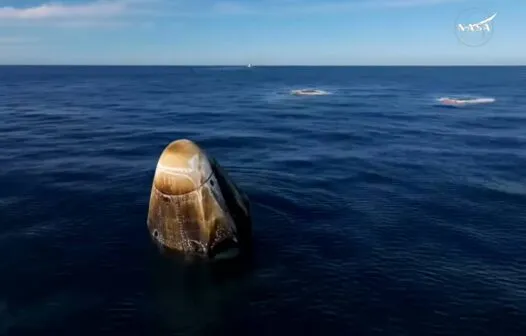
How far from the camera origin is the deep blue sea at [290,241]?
2873 cm

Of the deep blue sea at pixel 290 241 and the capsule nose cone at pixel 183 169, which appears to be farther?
the capsule nose cone at pixel 183 169

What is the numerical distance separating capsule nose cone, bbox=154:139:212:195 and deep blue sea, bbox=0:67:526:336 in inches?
240

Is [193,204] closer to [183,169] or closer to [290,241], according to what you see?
[183,169]

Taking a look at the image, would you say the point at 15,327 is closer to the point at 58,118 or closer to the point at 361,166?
the point at 361,166

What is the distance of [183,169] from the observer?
105ft

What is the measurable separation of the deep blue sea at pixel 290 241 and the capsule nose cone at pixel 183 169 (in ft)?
20.0

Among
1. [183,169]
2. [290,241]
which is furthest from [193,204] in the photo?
[290,241]

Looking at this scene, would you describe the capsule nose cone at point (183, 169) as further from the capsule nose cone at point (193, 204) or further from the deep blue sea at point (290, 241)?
the deep blue sea at point (290, 241)

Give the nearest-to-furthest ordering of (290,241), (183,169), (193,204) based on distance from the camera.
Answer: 1. (183,169)
2. (193,204)
3. (290,241)

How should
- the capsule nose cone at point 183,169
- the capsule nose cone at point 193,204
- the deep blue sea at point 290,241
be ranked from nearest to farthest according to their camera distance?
the deep blue sea at point 290,241 < the capsule nose cone at point 183,169 < the capsule nose cone at point 193,204

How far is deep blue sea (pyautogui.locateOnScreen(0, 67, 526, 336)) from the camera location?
94.3 feet

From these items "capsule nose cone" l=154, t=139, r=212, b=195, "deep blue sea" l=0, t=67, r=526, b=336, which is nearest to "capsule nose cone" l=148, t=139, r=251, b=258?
"capsule nose cone" l=154, t=139, r=212, b=195

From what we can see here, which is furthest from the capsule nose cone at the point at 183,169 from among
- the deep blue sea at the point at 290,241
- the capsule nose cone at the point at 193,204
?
the deep blue sea at the point at 290,241

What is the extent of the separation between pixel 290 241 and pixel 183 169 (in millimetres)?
12039
